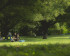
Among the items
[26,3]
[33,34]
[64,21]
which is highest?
[26,3]

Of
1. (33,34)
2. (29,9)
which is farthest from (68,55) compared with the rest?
(33,34)

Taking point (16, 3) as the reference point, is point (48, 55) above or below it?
below

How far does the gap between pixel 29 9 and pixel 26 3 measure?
1.54 ft

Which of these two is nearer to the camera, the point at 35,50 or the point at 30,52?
the point at 30,52

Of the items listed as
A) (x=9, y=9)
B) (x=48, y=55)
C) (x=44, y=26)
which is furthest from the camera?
(x=44, y=26)

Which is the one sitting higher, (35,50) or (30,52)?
(30,52)

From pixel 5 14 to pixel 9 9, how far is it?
0.42 meters

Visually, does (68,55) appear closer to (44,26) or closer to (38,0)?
(38,0)

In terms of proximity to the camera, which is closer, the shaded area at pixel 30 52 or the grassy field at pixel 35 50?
the shaded area at pixel 30 52

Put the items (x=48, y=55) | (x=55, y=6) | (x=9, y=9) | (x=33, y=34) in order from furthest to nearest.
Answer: (x=33, y=34) < (x=55, y=6) < (x=9, y=9) < (x=48, y=55)

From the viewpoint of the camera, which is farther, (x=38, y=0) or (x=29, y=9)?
(x=38, y=0)

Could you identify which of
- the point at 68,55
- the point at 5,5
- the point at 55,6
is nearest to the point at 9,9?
the point at 5,5

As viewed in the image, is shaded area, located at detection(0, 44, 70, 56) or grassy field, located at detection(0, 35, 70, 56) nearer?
shaded area, located at detection(0, 44, 70, 56)

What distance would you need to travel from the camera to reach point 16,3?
10836 mm
